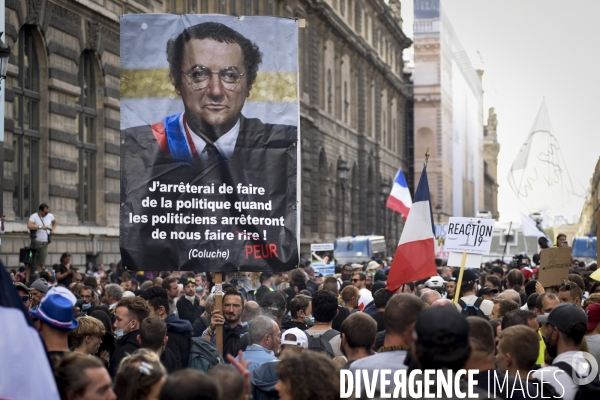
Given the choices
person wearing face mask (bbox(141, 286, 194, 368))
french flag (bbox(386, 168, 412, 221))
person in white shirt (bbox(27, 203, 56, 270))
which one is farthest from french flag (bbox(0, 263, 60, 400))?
french flag (bbox(386, 168, 412, 221))

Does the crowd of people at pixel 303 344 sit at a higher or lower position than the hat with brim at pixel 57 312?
→ lower

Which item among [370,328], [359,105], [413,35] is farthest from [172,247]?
Result: [413,35]

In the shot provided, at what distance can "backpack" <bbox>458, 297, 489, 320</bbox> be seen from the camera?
33.7 feet

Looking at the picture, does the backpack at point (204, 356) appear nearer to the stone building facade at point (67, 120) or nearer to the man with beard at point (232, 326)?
the man with beard at point (232, 326)

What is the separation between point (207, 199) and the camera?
8.44 m

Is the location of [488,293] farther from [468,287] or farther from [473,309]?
[473,309]

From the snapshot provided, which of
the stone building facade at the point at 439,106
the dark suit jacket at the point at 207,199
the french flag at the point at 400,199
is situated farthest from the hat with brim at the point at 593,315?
the stone building facade at the point at 439,106

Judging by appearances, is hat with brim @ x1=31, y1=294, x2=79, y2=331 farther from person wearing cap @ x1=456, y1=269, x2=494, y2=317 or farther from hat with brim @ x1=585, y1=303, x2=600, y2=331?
person wearing cap @ x1=456, y1=269, x2=494, y2=317

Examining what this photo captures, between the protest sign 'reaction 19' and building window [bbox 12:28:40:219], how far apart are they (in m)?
12.5

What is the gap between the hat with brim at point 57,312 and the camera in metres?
5.79

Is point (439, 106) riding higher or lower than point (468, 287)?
higher

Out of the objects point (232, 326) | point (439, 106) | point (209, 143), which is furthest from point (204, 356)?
point (439, 106)

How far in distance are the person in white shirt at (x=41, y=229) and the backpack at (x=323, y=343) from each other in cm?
1070

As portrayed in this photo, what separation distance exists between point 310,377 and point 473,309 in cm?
589
